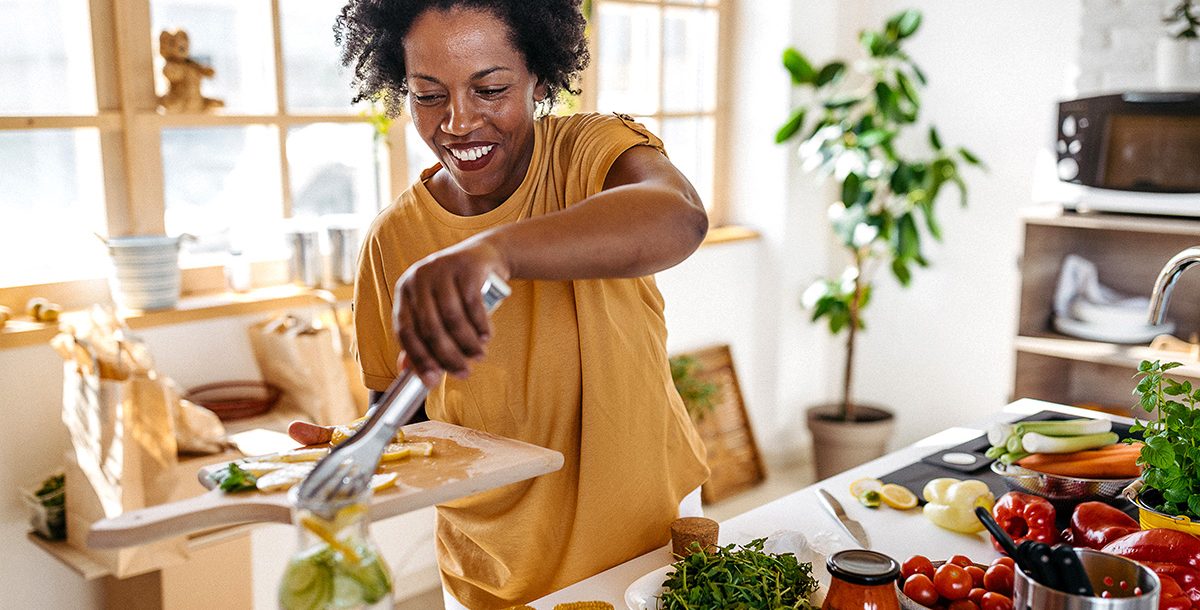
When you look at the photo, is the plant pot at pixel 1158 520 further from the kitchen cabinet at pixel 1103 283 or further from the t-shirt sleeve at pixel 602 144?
the kitchen cabinet at pixel 1103 283

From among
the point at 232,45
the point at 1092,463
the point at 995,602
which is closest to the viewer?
the point at 995,602

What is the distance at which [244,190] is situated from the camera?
2963 mm

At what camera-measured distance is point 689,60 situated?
4066mm

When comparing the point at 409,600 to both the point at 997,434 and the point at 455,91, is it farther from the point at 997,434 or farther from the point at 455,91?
the point at 455,91

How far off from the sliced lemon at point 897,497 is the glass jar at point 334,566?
3.51 ft

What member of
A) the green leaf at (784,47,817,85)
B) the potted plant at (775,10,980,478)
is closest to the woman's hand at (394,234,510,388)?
the potted plant at (775,10,980,478)

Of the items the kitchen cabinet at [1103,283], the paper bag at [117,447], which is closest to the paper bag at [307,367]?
the paper bag at [117,447]

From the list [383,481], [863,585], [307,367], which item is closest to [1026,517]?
[863,585]

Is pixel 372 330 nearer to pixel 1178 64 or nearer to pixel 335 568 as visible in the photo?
pixel 335 568

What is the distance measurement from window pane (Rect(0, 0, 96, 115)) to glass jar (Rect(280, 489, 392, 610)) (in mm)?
2099

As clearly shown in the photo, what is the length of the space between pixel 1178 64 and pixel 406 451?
2780 mm

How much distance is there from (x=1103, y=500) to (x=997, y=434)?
223mm

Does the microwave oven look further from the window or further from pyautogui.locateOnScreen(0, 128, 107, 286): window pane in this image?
pyautogui.locateOnScreen(0, 128, 107, 286): window pane

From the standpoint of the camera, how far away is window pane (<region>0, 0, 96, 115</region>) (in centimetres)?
254
